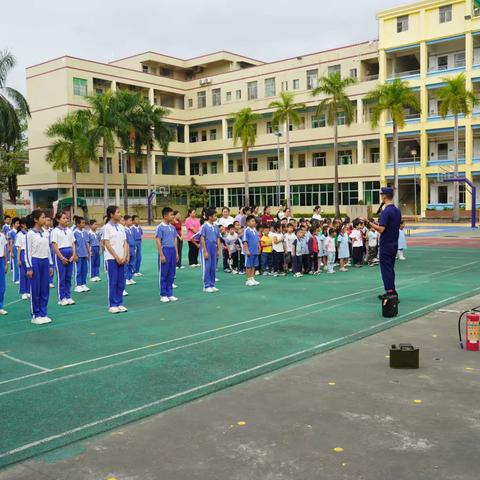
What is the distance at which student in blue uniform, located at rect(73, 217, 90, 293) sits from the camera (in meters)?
13.1

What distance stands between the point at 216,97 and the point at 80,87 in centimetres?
1527

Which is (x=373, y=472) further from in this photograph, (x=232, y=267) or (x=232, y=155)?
(x=232, y=155)

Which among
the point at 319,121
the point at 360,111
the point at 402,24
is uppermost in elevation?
the point at 402,24

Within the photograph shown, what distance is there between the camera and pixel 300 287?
41.9 feet

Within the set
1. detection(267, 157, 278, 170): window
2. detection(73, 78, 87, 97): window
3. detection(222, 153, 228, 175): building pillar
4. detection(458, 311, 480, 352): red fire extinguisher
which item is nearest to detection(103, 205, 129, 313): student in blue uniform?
detection(458, 311, 480, 352): red fire extinguisher

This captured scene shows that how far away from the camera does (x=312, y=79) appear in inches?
2245

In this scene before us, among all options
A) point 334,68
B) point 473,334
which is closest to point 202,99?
point 334,68

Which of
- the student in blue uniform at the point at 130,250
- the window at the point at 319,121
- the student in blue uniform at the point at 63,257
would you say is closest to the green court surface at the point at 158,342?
Result: the student in blue uniform at the point at 63,257

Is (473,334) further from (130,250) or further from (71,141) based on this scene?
(71,141)

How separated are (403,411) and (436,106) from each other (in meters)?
49.1

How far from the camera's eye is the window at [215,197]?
211 feet

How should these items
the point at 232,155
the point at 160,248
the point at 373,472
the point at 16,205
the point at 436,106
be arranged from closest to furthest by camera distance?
1. the point at 373,472
2. the point at 160,248
3. the point at 436,106
4. the point at 232,155
5. the point at 16,205

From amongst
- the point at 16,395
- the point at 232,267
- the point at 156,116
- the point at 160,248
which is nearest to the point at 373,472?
the point at 16,395

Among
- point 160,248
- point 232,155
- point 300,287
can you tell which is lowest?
point 300,287
